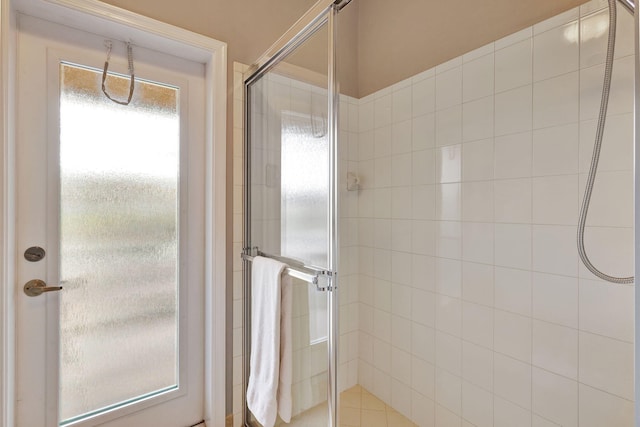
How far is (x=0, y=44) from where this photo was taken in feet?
3.23

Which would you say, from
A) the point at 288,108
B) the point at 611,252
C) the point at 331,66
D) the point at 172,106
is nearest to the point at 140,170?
the point at 172,106

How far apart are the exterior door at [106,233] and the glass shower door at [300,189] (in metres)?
0.30

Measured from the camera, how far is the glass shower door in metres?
1.02

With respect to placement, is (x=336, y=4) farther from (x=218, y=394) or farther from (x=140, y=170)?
(x=218, y=394)

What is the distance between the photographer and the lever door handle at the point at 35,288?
43.7 inches

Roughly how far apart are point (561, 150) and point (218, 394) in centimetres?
187

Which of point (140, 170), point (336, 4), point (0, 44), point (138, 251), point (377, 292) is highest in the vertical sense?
point (336, 4)

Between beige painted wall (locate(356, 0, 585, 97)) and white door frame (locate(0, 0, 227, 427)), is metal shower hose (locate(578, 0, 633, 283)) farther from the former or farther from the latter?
white door frame (locate(0, 0, 227, 427))

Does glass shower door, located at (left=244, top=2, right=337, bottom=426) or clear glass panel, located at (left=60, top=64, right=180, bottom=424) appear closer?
glass shower door, located at (left=244, top=2, right=337, bottom=426)

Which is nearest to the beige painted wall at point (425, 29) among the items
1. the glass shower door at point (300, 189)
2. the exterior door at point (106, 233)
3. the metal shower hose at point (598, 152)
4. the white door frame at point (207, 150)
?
the metal shower hose at point (598, 152)

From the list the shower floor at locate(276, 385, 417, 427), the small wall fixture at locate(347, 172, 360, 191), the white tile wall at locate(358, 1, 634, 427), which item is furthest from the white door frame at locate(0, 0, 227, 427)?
the white tile wall at locate(358, 1, 634, 427)

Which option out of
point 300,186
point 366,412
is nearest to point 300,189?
point 300,186

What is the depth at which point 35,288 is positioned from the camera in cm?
112

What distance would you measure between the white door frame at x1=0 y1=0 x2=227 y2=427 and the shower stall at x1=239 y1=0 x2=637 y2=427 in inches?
4.0
